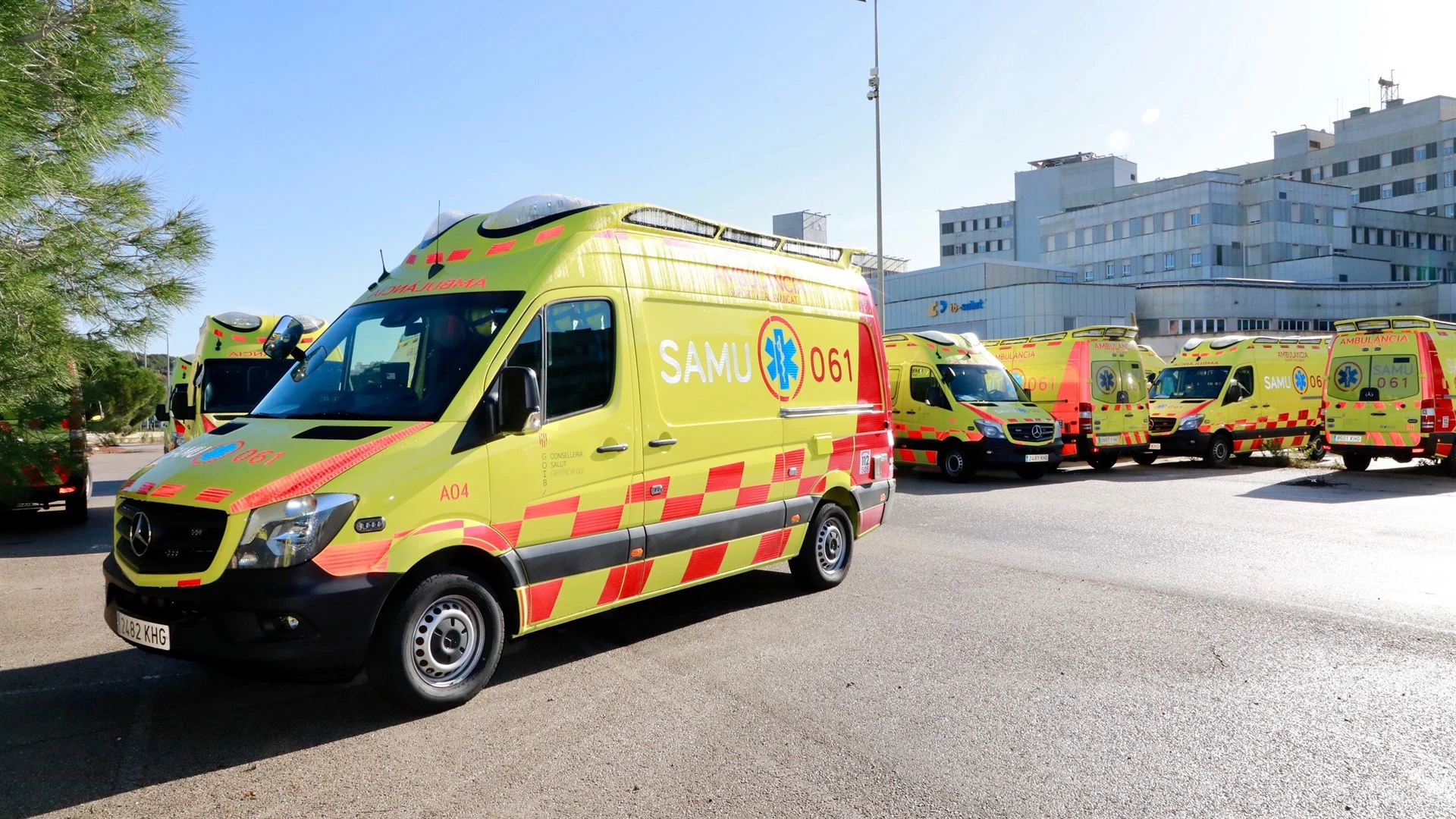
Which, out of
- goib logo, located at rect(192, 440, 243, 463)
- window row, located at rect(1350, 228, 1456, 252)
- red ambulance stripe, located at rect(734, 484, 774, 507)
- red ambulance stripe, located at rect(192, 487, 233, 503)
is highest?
window row, located at rect(1350, 228, 1456, 252)

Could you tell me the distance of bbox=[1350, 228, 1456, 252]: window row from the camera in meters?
78.3

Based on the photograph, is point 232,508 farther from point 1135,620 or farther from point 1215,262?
point 1215,262

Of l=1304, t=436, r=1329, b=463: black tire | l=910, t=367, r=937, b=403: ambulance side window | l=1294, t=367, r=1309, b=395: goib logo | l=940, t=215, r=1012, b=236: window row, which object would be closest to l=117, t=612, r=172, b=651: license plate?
l=910, t=367, r=937, b=403: ambulance side window

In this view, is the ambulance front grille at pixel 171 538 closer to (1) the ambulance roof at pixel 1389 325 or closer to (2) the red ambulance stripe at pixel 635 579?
(2) the red ambulance stripe at pixel 635 579

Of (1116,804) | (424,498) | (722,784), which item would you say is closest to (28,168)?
(424,498)

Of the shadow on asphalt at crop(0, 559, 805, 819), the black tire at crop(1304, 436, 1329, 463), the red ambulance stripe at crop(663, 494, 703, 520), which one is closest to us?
the shadow on asphalt at crop(0, 559, 805, 819)

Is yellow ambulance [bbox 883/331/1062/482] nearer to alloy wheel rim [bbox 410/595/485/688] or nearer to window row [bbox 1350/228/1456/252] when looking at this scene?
alloy wheel rim [bbox 410/595/485/688]

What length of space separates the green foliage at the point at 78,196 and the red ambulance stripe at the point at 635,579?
3921mm

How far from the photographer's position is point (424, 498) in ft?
15.1

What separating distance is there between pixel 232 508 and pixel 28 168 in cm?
306

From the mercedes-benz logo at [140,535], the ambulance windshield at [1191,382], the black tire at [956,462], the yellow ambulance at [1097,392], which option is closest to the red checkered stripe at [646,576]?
the mercedes-benz logo at [140,535]

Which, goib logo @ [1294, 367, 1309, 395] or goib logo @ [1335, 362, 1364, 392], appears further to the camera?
goib logo @ [1294, 367, 1309, 395]

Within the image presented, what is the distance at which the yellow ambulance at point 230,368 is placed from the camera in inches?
484

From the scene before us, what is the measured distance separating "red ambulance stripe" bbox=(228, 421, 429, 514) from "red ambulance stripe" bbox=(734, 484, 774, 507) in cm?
265
